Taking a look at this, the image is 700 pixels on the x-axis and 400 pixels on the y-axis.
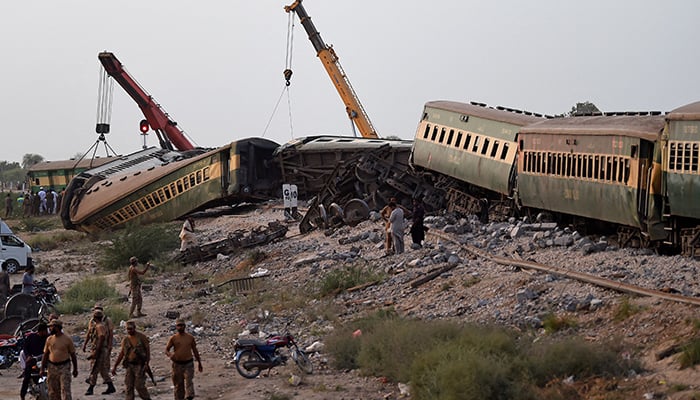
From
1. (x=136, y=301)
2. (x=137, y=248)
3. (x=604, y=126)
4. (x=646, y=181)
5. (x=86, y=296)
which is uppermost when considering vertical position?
(x=604, y=126)

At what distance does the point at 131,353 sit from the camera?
44.5 ft

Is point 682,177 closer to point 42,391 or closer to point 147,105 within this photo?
point 42,391

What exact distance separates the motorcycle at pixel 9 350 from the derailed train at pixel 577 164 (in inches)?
408

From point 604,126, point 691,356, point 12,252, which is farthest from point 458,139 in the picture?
point 691,356

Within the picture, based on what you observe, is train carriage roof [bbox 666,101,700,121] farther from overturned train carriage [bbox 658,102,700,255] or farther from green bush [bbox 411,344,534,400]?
green bush [bbox 411,344,534,400]

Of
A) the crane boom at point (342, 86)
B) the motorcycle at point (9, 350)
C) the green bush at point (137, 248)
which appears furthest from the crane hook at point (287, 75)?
the motorcycle at point (9, 350)

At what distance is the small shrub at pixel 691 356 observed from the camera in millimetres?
11695

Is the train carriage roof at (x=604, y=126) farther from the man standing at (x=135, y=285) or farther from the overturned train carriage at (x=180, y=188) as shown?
the overturned train carriage at (x=180, y=188)

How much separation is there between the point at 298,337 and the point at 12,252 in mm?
16351

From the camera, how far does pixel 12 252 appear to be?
1241 inches

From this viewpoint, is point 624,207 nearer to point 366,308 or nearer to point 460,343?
point 366,308

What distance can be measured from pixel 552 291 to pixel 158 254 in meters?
19.4

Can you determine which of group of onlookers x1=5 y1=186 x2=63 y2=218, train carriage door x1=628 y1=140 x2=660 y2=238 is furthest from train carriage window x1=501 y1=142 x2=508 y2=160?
group of onlookers x1=5 y1=186 x2=63 y2=218

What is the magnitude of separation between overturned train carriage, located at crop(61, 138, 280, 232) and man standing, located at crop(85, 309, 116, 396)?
75.2ft
